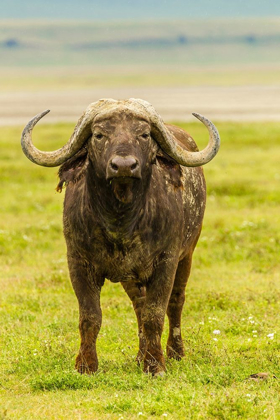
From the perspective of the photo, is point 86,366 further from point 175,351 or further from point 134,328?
point 134,328

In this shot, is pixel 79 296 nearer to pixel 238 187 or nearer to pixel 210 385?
pixel 210 385

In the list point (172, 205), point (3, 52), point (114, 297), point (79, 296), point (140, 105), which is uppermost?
point (3, 52)

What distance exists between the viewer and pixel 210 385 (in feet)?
21.4

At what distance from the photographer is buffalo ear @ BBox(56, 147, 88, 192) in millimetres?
7066

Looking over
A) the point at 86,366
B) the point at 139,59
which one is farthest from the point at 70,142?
the point at 139,59

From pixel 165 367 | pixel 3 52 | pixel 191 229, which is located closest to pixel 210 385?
pixel 165 367

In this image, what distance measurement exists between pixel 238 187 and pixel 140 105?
1187 cm

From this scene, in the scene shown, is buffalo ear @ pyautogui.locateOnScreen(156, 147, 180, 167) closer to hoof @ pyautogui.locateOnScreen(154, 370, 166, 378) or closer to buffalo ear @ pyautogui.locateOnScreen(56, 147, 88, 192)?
buffalo ear @ pyautogui.locateOnScreen(56, 147, 88, 192)

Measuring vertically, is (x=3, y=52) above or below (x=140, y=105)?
above

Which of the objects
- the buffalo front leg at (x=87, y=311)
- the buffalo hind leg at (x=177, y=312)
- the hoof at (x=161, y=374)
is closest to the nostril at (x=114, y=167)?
the buffalo front leg at (x=87, y=311)

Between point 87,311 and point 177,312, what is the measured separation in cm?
142

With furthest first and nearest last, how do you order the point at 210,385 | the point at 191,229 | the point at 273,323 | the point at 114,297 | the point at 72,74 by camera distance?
the point at 72,74 < the point at 114,297 < the point at 273,323 < the point at 191,229 < the point at 210,385

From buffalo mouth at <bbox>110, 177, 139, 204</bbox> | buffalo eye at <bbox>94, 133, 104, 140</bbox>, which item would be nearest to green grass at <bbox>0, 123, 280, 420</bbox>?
buffalo mouth at <bbox>110, 177, 139, 204</bbox>

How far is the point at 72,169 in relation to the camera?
7113 mm
